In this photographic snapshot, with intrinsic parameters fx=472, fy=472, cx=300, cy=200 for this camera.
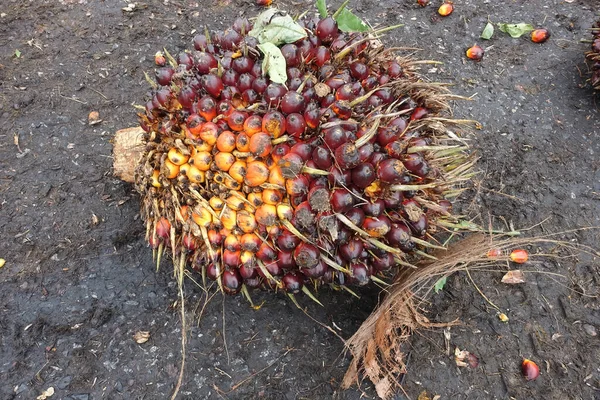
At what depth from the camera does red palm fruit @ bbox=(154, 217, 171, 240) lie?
2219 mm

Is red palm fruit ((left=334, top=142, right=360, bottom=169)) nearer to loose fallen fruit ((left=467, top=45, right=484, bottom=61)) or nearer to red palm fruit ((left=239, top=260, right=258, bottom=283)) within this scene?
red palm fruit ((left=239, top=260, right=258, bottom=283))

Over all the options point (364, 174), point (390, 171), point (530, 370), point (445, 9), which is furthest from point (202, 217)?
point (445, 9)

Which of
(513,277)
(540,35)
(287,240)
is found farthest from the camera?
(540,35)

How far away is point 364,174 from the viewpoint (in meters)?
1.95

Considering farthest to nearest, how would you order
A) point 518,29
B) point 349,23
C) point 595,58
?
point 518,29, point 595,58, point 349,23

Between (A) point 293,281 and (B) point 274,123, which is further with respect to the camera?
(A) point 293,281

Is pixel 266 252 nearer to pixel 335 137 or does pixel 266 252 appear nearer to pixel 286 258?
pixel 286 258

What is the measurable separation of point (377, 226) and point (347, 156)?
1.08 feet

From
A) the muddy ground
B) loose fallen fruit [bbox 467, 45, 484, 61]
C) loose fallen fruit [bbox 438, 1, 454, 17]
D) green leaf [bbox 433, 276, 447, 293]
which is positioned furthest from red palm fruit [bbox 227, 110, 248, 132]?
loose fallen fruit [bbox 438, 1, 454, 17]

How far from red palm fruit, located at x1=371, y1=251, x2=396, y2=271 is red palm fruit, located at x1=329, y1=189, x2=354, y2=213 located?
326 millimetres

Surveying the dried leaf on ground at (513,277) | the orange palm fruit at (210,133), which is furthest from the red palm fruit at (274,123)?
the dried leaf on ground at (513,277)

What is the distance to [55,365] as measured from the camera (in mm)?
2564

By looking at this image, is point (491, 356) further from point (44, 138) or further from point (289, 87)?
point (44, 138)

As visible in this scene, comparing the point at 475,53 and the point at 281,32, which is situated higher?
the point at 281,32
